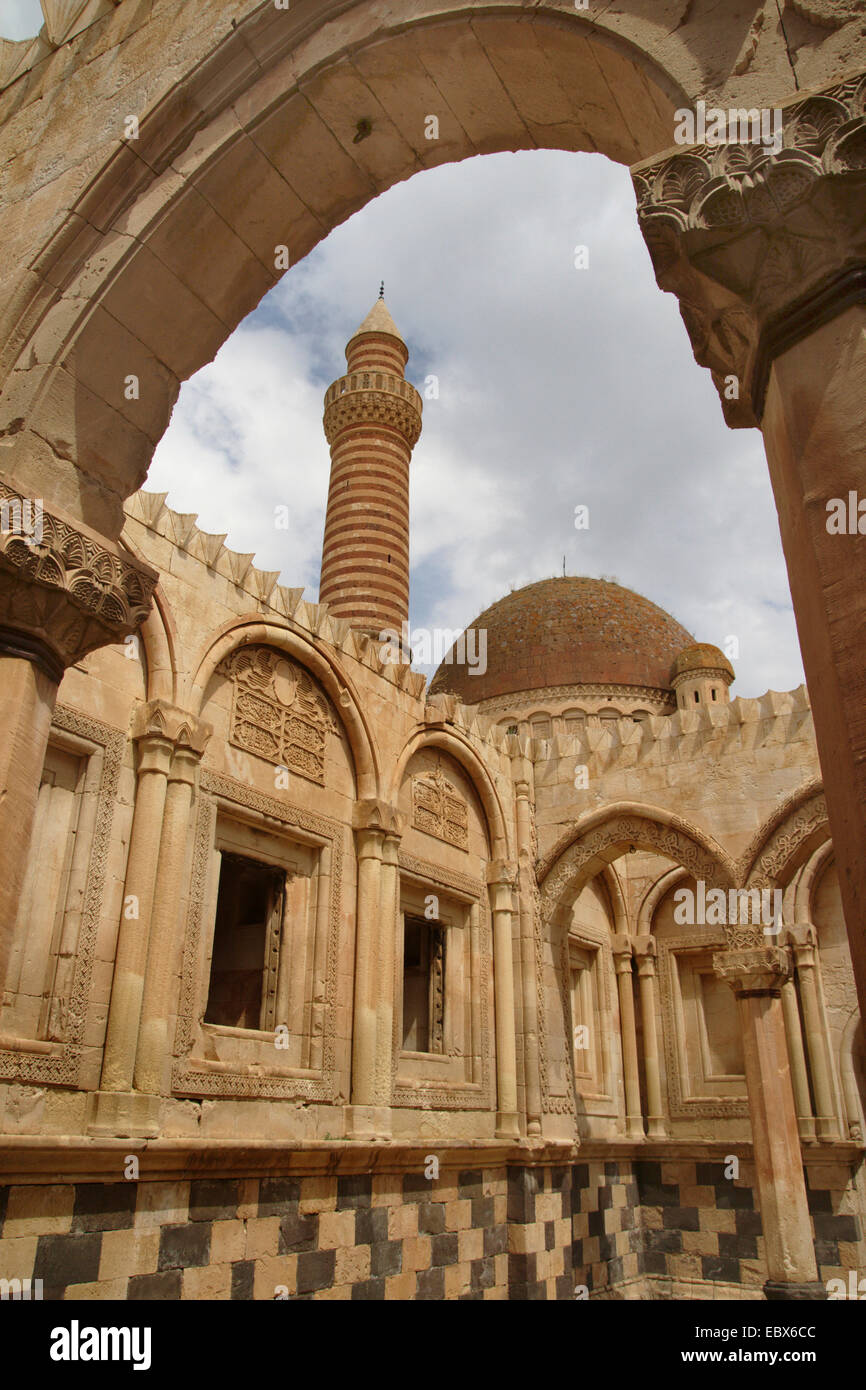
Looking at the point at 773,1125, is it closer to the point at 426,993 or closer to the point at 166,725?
the point at 426,993

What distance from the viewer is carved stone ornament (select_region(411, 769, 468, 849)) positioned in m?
10.5

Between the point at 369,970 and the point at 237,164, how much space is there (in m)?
6.71

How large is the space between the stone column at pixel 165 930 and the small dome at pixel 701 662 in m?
16.4

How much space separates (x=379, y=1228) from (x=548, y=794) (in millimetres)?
5431

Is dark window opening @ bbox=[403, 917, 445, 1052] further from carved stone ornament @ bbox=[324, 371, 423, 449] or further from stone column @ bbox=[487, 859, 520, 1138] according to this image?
carved stone ornament @ bbox=[324, 371, 423, 449]

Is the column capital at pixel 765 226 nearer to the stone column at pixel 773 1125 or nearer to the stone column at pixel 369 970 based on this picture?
the stone column at pixel 369 970

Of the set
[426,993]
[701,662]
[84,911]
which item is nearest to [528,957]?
[426,993]

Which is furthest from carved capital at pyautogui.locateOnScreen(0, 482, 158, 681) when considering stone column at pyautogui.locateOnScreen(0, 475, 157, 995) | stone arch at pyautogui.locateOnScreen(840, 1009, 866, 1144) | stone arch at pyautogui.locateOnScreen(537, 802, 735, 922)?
stone arch at pyautogui.locateOnScreen(840, 1009, 866, 1144)

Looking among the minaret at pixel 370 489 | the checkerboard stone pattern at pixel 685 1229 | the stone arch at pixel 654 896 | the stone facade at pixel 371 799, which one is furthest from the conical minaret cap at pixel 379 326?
the checkerboard stone pattern at pixel 685 1229

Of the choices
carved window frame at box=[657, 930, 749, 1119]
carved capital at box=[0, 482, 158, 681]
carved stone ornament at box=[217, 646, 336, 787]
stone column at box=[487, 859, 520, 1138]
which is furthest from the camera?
carved window frame at box=[657, 930, 749, 1119]

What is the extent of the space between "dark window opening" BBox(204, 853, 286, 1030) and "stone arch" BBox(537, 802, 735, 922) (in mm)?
3431

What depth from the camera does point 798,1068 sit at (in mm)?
12688

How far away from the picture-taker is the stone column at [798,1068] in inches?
487
